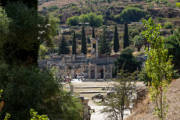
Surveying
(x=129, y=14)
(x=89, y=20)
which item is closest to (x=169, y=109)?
(x=89, y=20)

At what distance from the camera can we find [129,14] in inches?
4535

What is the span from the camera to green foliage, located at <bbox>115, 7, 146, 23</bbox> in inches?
4500

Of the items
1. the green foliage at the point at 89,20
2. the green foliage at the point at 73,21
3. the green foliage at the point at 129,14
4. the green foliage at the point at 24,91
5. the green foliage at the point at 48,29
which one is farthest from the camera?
the green foliage at the point at 129,14

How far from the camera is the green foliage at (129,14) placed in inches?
4500

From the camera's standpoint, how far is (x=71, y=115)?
16.1ft

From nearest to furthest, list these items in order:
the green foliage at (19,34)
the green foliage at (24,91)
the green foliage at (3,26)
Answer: the green foliage at (3,26) → the green foliage at (24,91) → the green foliage at (19,34)

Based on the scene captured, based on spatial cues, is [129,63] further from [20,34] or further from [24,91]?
[24,91]

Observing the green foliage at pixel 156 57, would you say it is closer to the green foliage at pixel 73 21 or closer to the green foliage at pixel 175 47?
the green foliage at pixel 175 47

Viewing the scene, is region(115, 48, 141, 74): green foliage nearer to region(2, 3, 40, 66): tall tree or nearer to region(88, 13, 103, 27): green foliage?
region(2, 3, 40, 66): tall tree

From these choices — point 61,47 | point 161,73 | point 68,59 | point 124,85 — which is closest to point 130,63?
point 68,59

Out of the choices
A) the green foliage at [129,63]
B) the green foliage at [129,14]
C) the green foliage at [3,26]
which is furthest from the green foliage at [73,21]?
the green foliage at [3,26]

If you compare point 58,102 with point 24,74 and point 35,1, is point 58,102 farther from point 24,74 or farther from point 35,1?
point 35,1

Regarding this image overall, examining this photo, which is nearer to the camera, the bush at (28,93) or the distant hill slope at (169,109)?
the bush at (28,93)

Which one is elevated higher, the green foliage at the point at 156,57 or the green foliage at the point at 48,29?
the green foliage at the point at 48,29
